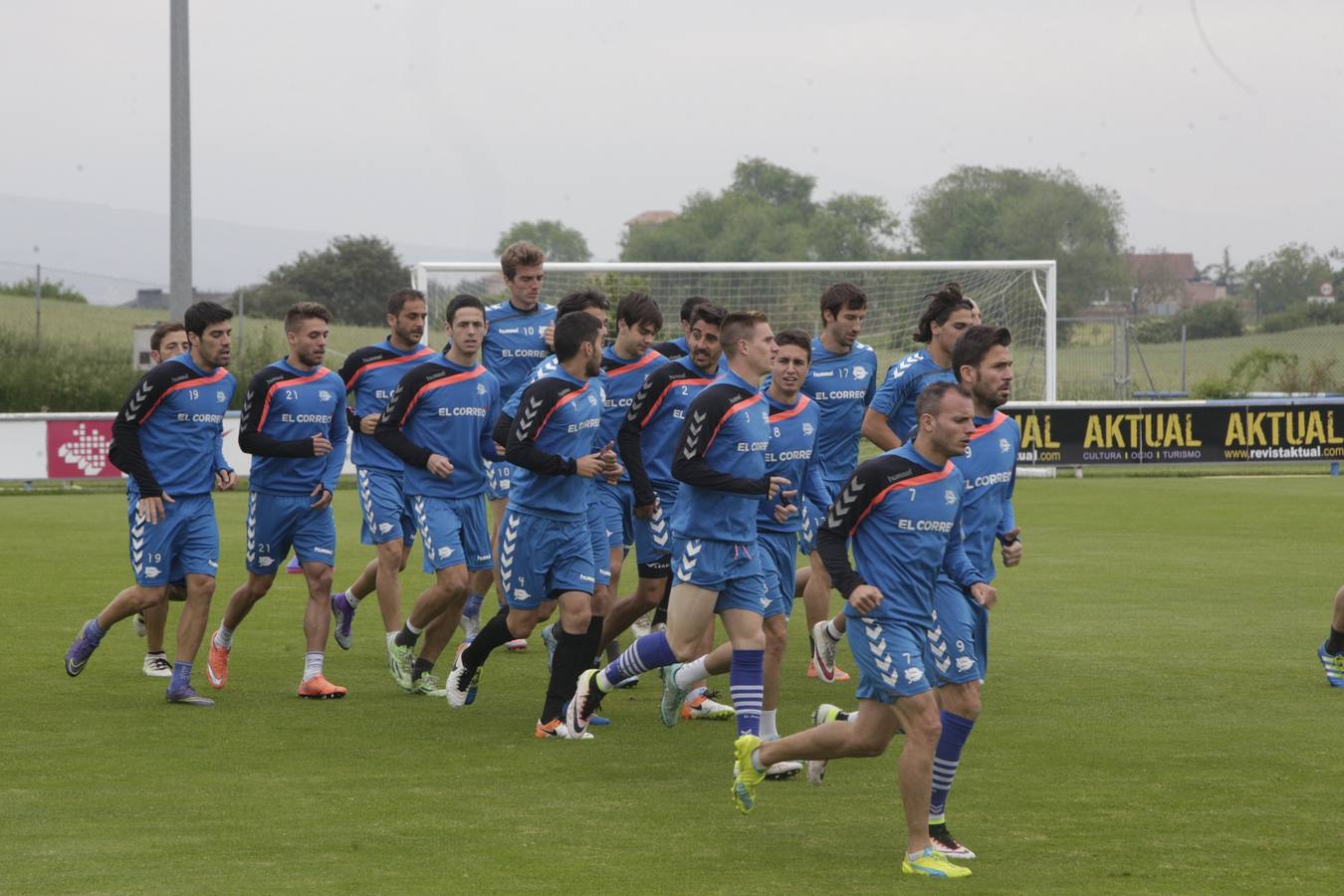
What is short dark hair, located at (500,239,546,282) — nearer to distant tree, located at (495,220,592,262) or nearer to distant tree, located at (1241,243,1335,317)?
distant tree, located at (1241,243,1335,317)

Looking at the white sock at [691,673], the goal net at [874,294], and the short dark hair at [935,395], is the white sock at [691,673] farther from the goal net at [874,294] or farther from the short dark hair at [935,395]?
the goal net at [874,294]

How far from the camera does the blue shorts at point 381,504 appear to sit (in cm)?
982

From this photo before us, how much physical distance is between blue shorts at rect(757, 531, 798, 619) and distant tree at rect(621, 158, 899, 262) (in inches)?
2555

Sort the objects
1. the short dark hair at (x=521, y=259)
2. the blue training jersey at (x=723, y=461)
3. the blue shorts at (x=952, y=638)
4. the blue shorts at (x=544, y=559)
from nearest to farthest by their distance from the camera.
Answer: the blue shorts at (x=952, y=638), the blue training jersey at (x=723, y=461), the blue shorts at (x=544, y=559), the short dark hair at (x=521, y=259)

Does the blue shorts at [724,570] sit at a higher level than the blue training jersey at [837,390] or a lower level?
lower

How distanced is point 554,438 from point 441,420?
1334 millimetres

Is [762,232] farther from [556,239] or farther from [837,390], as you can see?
[837,390]

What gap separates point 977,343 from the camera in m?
6.65

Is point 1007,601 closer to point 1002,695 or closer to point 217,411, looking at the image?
point 1002,695

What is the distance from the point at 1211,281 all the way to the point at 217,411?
90633 millimetres

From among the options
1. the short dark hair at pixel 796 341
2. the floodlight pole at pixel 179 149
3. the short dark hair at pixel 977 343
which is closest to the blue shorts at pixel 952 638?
the short dark hair at pixel 977 343

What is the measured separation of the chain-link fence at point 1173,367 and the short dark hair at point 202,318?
22.9 metres

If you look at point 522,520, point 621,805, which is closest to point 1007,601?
point 522,520

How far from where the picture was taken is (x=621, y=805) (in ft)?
22.3
